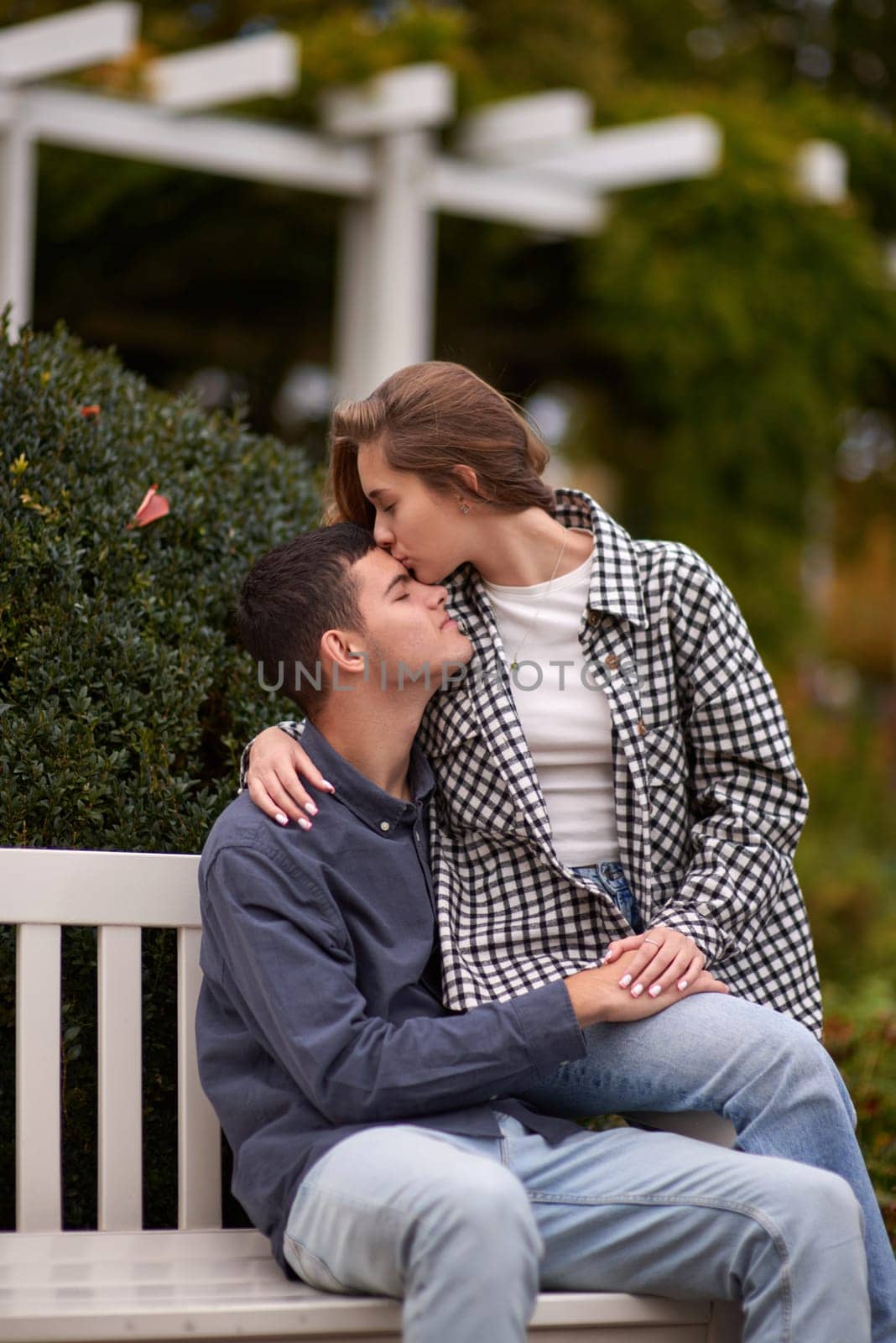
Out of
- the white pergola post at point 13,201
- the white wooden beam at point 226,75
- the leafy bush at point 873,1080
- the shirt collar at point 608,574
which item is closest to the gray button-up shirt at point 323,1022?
the shirt collar at point 608,574

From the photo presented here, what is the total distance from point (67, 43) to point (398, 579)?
15.3 feet

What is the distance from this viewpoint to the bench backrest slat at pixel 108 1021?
2.38 metres

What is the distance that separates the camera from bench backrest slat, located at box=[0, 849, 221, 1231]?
2.38m

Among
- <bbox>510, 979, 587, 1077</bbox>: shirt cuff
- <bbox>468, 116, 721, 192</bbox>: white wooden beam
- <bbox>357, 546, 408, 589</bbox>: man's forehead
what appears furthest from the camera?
<bbox>468, 116, 721, 192</bbox>: white wooden beam

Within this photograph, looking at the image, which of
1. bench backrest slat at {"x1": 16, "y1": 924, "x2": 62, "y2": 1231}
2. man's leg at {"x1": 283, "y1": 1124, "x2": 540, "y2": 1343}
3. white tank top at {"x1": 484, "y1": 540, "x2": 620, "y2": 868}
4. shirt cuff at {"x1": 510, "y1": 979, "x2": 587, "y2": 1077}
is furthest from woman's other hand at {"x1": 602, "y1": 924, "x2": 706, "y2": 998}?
bench backrest slat at {"x1": 16, "y1": 924, "x2": 62, "y2": 1231}

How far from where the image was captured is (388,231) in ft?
25.6

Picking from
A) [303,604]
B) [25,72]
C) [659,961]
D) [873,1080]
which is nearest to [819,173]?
[25,72]

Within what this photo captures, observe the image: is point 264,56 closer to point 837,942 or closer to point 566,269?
point 566,269

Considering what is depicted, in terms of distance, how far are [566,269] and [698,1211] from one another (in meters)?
7.72

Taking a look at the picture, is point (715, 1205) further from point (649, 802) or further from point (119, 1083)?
point (119, 1083)

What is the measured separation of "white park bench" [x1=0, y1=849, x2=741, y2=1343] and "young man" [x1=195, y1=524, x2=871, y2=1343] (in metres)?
0.07

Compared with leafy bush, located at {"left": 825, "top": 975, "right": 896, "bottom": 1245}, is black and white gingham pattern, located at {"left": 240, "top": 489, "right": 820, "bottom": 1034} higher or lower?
higher

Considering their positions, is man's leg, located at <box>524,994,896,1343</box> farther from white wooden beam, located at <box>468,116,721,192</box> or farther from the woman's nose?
white wooden beam, located at <box>468,116,721,192</box>

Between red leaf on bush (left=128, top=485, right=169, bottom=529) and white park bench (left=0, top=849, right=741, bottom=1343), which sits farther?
red leaf on bush (left=128, top=485, right=169, bottom=529)
